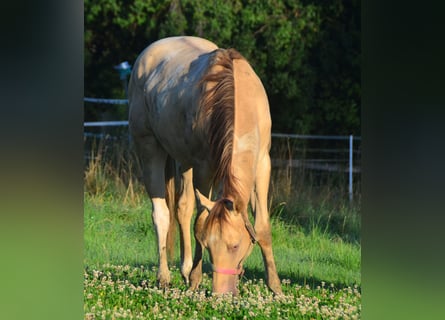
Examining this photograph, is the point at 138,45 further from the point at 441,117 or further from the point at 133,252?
the point at 441,117

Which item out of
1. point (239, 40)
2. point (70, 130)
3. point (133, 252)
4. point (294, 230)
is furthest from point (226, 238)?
point (239, 40)

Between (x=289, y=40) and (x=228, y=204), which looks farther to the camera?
(x=289, y=40)

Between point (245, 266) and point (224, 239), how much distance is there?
5.06ft

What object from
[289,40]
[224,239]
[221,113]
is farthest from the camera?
[289,40]

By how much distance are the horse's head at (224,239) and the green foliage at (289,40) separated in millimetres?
6234

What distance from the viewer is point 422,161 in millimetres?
2727

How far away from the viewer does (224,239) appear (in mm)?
4332

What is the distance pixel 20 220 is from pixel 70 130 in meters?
0.37

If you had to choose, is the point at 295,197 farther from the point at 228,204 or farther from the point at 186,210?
the point at 228,204

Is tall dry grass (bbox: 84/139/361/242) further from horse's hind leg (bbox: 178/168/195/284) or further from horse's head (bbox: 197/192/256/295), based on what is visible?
horse's head (bbox: 197/192/256/295)

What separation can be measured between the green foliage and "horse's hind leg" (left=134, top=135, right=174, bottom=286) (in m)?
4.44

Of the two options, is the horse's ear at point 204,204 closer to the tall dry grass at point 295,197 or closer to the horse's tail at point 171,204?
the horse's tail at point 171,204

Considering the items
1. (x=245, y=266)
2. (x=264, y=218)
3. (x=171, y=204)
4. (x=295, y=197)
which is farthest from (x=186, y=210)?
(x=295, y=197)

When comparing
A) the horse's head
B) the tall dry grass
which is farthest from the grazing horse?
the tall dry grass
